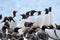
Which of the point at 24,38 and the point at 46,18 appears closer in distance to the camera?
the point at 24,38

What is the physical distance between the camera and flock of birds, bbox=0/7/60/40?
43.7 ft

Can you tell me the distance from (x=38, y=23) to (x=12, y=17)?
6.24 feet

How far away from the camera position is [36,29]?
13875mm

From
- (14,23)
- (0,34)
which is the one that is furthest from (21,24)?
(0,34)

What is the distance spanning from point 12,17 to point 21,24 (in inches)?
53.0

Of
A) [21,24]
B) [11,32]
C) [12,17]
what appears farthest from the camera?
[12,17]

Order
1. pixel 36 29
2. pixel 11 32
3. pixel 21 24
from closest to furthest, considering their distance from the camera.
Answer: pixel 36 29 → pixel 11 32 → pixel 21 24

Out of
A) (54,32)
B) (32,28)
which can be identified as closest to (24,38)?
(32,28)

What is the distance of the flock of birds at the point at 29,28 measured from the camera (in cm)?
1331

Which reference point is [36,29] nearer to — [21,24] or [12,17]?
[21,24]

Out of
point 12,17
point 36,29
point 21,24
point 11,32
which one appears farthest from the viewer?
point 12,17

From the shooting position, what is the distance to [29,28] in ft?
46.5

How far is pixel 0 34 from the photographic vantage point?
14.2m

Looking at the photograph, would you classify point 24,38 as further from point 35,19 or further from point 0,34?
point 35,19
